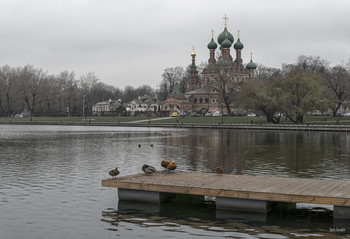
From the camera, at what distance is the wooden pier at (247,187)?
15250 millimetres

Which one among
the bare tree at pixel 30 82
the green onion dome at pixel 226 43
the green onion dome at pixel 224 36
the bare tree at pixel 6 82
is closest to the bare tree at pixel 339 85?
the green onion dome at pixel 226 43

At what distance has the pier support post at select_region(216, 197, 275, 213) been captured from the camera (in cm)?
1603

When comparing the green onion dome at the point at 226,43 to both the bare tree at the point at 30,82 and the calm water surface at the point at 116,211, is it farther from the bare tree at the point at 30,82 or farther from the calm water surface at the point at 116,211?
the calm water surface at the point at 116,211

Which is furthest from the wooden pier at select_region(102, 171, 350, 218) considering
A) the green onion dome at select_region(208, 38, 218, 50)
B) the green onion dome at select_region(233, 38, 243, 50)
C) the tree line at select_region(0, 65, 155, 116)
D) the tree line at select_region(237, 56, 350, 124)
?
the green onion dome at select_region(233, 38, 243, 50)

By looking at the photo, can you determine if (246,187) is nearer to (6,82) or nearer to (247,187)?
(247,187)

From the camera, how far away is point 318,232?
14273 millimetres

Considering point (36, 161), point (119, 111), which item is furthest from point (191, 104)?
point (36, 161)

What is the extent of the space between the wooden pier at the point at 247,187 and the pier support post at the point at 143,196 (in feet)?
0.71

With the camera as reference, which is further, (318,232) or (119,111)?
(119,111)

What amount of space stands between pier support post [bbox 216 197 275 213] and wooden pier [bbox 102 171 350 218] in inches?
3.5

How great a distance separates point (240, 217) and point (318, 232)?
99.2 inches

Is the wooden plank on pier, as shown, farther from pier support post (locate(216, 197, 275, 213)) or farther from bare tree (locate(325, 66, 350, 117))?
bare tree (locate(325, 66, 350, 117))

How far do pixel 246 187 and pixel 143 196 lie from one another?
3626 millimetres

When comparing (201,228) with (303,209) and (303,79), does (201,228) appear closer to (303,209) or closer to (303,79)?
(303,209)
